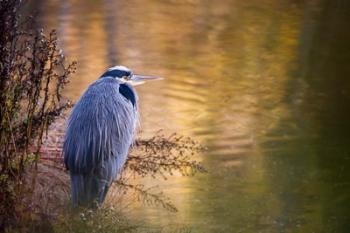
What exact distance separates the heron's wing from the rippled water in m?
0.76

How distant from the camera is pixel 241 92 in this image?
30.0 feet

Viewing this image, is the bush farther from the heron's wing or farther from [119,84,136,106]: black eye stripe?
[119,84,136,106]: black eye stripe

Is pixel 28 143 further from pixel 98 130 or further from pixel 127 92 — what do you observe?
pixel 127 92

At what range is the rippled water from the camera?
5910 mm

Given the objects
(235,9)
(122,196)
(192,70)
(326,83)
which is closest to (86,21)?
(235,9)

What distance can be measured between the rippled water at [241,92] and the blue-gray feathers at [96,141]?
2.31ft

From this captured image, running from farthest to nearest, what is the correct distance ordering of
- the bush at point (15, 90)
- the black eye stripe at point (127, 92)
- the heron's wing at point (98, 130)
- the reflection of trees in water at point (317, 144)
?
the reflection of trees in water at point (317, 144)
the black eye stripe at point (127, 92)
the heron's wing at point (98, 130)
the bush at point (15, 90)

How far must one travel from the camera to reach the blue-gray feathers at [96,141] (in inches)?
187

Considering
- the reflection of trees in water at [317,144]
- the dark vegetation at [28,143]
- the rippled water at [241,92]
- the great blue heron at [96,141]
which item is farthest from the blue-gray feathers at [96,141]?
the reflection of trees in water at [317,144]

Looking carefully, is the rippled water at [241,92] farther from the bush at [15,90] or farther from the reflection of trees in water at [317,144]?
the bush at [15,90]

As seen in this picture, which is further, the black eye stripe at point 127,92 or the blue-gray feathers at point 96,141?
the black eye stripe at point 127,92

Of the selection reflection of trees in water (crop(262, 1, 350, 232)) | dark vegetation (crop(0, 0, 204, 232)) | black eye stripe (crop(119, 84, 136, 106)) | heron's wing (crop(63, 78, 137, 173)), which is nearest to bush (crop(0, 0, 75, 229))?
dark vegetation (crop(0, 0, 204, 232))

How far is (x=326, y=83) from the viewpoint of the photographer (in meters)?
9.62

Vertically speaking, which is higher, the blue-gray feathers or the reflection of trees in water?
Answer: the blue-gray feathers
